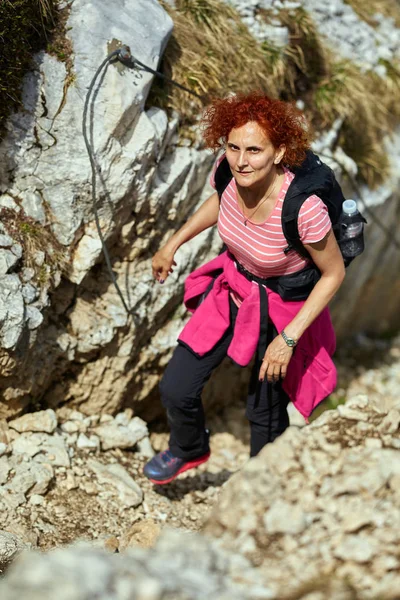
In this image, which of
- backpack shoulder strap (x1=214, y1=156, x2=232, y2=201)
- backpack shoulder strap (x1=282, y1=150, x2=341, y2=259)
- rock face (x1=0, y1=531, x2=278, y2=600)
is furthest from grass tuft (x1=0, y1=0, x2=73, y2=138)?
rock face (x1=0, y1=531, x2=278, y2=600)

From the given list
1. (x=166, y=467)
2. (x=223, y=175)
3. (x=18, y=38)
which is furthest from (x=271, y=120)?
(x=166, y=467)

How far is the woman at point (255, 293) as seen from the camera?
11.7ft

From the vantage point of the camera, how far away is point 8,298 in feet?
14.4

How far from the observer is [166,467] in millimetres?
4688

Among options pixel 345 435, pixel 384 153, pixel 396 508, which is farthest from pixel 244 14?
pixel 396 508

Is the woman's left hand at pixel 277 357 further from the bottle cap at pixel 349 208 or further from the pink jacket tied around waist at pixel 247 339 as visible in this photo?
the bottle cap at pixel 349 208

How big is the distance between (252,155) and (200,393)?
5.12ft

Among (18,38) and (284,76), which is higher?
(18,38)

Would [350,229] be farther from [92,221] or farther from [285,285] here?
[92,221]

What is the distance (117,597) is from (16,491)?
2532mm

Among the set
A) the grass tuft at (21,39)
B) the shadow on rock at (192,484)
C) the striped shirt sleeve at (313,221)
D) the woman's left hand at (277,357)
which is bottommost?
the shadow on rock at (192,484)

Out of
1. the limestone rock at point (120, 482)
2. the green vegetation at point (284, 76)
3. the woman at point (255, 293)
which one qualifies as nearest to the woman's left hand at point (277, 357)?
the woman at point (255, 293)

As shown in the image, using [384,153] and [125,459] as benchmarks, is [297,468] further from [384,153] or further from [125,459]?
[384,153]

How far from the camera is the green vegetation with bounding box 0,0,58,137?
→ 4.27 metres
